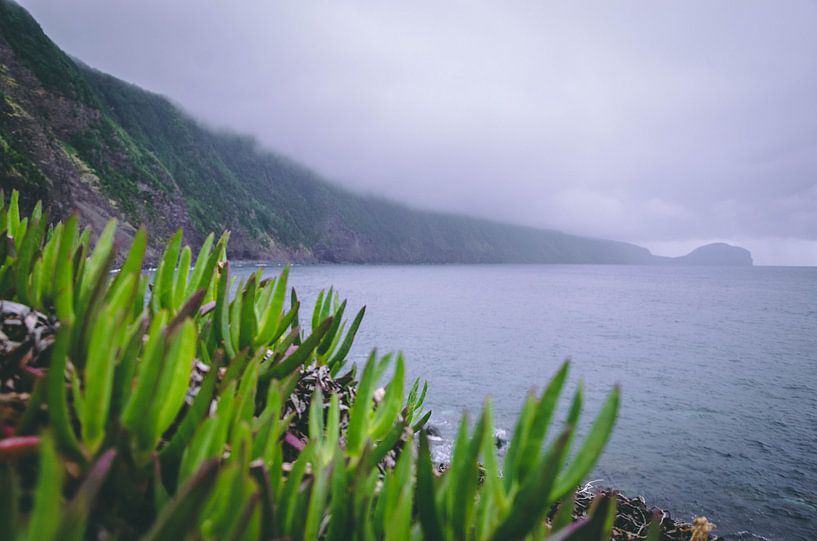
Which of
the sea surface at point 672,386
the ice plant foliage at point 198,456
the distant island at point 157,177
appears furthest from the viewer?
the distant island at point 157,177

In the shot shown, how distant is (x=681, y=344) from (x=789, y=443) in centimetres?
1694

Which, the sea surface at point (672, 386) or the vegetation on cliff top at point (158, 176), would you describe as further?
the vegetation on cliff top at point (158, 176)

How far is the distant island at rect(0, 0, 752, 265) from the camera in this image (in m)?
50.8

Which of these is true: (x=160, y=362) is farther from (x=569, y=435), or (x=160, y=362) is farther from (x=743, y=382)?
(x=743, y=382)

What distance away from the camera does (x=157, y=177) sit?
275 ft

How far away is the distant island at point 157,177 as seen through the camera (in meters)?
50.8

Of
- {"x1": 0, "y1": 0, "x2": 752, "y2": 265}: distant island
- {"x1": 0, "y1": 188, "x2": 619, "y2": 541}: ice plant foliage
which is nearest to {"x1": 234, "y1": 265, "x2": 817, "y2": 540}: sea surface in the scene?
{"x1": 0, "y1": 188, "x2": 619, "y2": 541}: ice plant foliage

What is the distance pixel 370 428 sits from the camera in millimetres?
1325

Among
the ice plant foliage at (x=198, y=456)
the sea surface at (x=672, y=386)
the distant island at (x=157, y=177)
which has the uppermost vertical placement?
the distant island at (x=157, y=177)

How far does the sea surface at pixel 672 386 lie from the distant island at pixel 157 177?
1146 centimetres

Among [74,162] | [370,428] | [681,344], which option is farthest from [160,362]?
[74,162]

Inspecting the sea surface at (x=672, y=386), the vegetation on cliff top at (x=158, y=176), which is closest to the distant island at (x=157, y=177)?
the vegetation on cliff top at (x=158, y=176)

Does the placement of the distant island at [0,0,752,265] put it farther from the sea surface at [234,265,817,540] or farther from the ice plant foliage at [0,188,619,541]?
the sea surface at [234,265,817,540]

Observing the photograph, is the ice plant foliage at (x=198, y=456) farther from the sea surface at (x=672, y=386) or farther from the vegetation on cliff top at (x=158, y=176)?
the vegetation on cliff top at (x=158, y=176)
